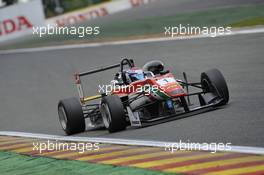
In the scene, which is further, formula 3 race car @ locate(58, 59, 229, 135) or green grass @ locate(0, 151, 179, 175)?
formula 3 race car @ locate(58, 59, 229, 135)

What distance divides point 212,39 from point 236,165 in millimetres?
15324

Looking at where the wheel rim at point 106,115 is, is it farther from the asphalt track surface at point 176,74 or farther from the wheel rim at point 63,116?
the wheel rim at point 63,116

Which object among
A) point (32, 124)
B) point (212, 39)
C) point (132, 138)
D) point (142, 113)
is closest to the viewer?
point (132, 138)

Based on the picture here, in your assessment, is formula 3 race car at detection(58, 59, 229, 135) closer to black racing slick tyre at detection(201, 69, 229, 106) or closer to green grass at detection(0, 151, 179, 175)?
black racing slick tyre at detection(201, 69, 229, 106)

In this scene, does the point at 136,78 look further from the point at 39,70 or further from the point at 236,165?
the point at 39,70

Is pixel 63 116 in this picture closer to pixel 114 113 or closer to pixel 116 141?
pixel 114 113

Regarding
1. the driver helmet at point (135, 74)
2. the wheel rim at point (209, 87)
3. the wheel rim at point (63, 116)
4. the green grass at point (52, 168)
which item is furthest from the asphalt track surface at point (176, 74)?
the green grass at point (52, 168)

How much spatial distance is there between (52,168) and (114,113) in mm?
2515

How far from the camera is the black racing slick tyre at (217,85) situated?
483 inches

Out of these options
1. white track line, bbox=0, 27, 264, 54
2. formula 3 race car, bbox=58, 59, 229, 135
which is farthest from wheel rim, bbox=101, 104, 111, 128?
white track line, bbox=0, 27, 264, 54

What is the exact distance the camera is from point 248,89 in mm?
14266

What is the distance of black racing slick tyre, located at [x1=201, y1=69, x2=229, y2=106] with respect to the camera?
483 inches

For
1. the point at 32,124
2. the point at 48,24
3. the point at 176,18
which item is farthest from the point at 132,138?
the point at 48,24

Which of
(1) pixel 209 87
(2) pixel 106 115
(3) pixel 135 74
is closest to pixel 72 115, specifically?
(2) pixel 106 115
